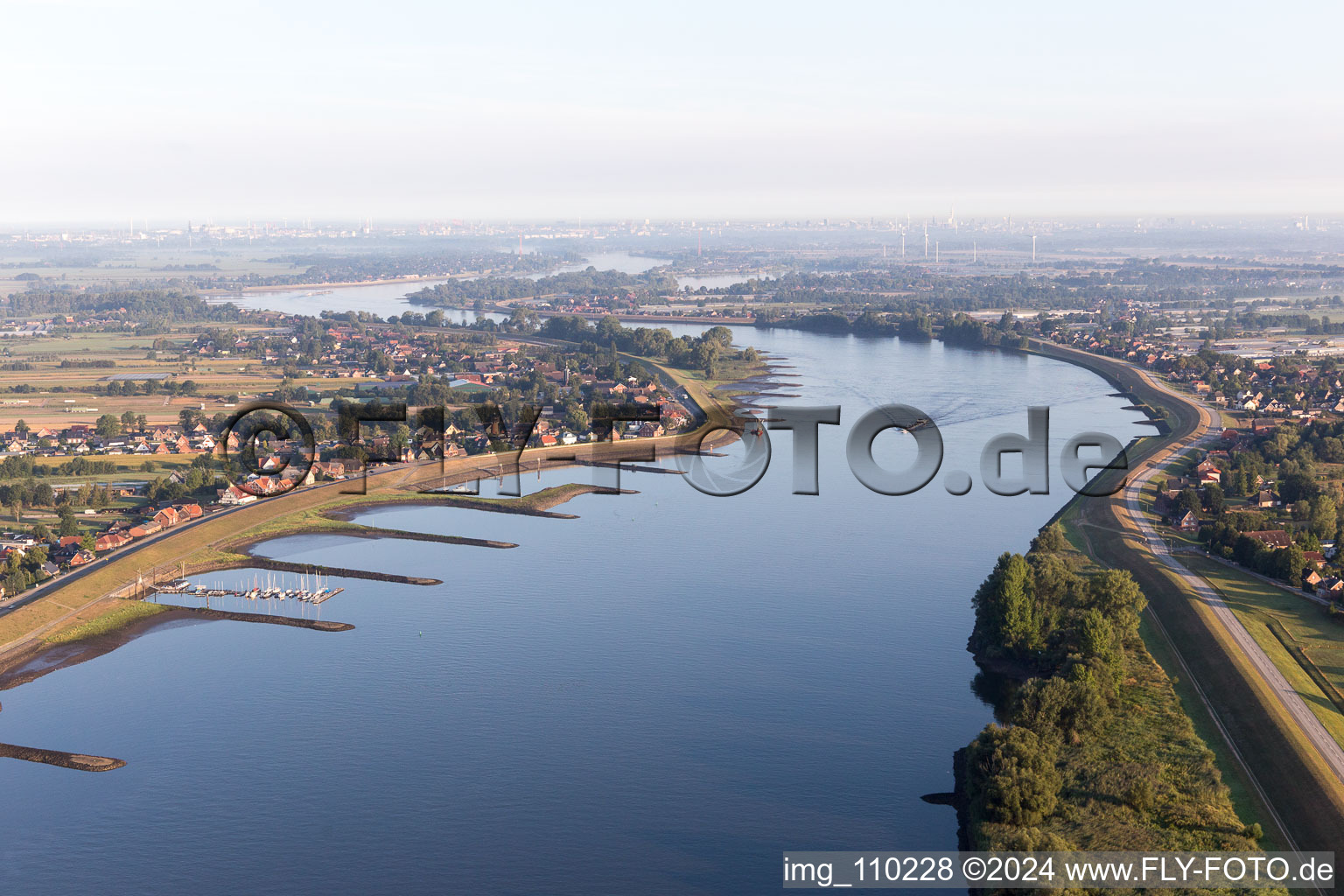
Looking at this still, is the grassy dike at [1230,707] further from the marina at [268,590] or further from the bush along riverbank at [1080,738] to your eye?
the marina at [268,590]

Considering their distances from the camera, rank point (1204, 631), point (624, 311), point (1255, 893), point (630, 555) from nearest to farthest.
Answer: point (1255, 893)
point (1204, 631)
point (630, 555)
point (624, 311)

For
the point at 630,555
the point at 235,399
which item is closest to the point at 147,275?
the point at 235,399

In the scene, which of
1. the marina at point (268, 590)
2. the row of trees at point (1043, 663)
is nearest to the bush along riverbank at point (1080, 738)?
the row of trees at point (1043, 663)

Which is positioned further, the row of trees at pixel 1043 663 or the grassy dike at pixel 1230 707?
the grassy dike at pixel 1230 707

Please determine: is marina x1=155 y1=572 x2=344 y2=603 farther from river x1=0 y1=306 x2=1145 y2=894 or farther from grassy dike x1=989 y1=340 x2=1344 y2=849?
grassy dike x1=989 y1=340 x2=1344 y2=849

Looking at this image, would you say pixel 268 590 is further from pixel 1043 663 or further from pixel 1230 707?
pixel 1230 707

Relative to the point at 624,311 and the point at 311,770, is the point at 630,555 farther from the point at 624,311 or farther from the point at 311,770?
the point at 624,311
